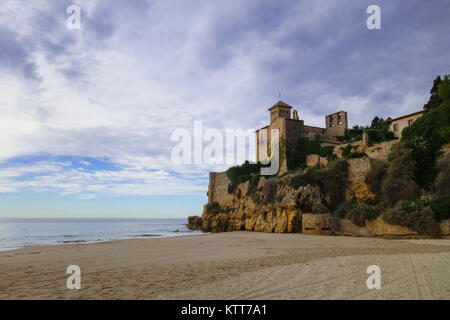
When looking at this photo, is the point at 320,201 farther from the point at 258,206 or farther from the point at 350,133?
the point at 350,133

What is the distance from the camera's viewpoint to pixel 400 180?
21.2 metres

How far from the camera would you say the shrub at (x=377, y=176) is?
23.4 meters

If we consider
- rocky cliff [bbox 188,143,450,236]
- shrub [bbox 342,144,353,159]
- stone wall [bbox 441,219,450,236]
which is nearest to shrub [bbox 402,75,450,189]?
rocky cliff [bbox 188,143,450,236]

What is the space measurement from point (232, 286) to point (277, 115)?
44805 millimetres

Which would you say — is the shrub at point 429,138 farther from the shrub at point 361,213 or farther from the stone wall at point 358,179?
the shrub at point 361,213

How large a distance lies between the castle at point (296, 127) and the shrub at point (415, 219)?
21.2 m

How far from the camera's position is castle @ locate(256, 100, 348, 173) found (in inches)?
1640

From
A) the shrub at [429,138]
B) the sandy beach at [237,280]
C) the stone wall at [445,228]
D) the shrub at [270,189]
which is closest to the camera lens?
the sandy beach at [237,280]

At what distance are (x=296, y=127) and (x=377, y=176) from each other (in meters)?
19.8

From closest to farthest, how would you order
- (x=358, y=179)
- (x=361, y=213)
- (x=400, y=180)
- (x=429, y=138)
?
(x=361, y=213), (x=400, y=180), (x=429, y=138), (x=358, y=179)

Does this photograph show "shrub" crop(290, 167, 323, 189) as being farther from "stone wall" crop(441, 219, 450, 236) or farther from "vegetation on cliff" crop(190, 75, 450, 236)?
"stone wall" crop(441, 219, 450, 236)

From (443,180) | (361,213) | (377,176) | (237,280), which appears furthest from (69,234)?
(443,180)

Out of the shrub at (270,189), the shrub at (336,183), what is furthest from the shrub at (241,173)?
the shrub at (336,183)

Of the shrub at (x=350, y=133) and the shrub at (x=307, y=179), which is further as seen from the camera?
the shrub at (x=350, y=133)
